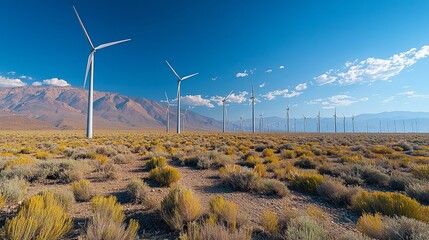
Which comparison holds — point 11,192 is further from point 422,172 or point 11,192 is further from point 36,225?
point 422,172

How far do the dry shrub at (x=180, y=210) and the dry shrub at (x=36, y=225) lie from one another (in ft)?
6.45

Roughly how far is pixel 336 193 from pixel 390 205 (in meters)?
1.63

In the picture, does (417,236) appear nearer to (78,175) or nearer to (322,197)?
(322,197)

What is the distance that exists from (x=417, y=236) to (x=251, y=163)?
9666 mm

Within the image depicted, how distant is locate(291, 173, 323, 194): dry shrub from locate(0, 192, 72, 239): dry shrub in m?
7.48

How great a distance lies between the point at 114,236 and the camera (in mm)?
3627

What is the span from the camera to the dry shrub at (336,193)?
259 inches

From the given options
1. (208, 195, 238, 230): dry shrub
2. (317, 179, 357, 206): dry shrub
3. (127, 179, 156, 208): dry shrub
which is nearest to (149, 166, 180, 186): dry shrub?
(127, 179, 156, 208): dry shrub

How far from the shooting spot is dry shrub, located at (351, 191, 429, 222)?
4820 mm

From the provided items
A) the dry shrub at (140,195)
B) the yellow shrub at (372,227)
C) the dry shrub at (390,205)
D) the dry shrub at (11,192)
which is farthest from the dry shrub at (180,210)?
the dry shrub at (390,205)

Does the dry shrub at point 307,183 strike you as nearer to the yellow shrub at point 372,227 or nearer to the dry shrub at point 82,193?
the yellow shrub at point 372,227

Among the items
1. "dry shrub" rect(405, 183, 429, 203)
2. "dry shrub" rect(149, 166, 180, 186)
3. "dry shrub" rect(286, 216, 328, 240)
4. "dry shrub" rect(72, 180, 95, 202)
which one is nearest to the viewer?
"dry shrub" rect(286, 216, 328, 240)

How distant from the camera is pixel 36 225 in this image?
11.6 ft

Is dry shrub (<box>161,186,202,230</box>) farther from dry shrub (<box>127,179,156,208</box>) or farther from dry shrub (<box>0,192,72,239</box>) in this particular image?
dry shrub (<box>0,192,72,239</box>)
